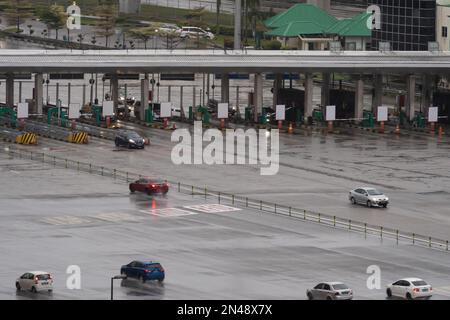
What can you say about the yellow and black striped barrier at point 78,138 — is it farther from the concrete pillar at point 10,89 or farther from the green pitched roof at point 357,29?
the green pitched roof at point 357,29

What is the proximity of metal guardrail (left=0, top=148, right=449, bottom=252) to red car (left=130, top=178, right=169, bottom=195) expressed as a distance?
1.55m

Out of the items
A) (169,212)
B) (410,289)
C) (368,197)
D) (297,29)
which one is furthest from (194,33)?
(410,289)

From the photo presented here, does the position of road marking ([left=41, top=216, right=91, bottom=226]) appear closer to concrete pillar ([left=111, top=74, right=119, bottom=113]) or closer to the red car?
the red car

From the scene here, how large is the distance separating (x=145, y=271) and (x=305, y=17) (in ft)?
320

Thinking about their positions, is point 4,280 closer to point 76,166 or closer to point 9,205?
point 9,205

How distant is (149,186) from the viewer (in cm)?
9506

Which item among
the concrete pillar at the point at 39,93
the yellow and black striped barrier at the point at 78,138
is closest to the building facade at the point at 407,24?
the concrete pillar at the point at 39,93

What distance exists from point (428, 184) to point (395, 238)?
787 inches

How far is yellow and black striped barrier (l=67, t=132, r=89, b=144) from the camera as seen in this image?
116750 millimetres

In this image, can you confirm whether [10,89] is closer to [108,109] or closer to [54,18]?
[108,109]

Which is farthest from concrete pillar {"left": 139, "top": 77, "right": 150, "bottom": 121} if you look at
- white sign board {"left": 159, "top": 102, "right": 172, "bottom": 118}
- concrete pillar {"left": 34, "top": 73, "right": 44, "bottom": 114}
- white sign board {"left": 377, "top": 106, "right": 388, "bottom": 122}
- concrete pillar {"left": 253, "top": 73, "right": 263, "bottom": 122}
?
white sign board {"left": 377, "top": 106, "right": 388, "bottom": 122}

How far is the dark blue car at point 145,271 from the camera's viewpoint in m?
70.6

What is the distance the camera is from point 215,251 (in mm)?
78438

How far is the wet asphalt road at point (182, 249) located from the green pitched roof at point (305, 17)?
2762 inches
